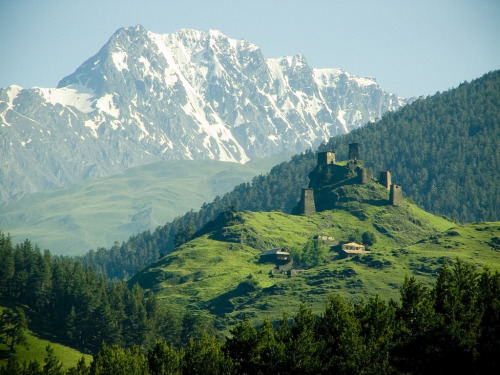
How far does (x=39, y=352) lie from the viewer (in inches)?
7175

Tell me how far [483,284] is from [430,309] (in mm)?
11045

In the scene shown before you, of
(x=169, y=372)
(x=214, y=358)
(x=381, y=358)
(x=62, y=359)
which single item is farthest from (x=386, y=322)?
(x=62, y=359)

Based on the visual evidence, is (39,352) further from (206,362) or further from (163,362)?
(206,362)

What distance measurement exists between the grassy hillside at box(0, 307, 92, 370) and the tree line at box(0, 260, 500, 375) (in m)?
70.3

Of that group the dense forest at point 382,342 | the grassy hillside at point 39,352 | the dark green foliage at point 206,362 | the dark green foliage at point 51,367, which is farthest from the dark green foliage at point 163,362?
the grassy hillside at point 39,352

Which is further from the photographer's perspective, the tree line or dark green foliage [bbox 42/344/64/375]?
dark green foliage [bbox 42/344/64/375]

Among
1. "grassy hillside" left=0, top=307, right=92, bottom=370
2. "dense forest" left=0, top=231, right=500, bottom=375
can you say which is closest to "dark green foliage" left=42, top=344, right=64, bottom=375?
"dense forest" left=0, top=231, right=500, bottom=375

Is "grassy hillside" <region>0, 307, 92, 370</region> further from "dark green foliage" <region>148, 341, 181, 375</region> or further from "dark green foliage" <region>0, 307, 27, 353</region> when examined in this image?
"dark green foliage" <region>148, 341, 181, 375</region>

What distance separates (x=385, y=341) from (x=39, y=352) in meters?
106

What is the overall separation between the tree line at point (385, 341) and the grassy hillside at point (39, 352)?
7032 cm

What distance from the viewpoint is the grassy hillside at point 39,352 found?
6934 inches

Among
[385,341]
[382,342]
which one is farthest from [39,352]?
[385,341]

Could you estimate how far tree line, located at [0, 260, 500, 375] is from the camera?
9469 cm

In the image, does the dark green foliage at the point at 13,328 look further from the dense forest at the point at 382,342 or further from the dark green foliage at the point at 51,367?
the dense forest at the point at 382,342
